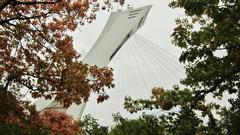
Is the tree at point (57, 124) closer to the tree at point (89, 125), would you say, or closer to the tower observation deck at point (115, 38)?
the tree at point (89, 125)

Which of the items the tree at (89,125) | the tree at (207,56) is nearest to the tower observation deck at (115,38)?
the tree at (89,125)

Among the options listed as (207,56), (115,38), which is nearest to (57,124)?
(207,56)

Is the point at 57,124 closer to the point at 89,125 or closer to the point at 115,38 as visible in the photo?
the point at 89,125

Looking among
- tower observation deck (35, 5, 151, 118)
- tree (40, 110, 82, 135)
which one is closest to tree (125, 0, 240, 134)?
tree (40, 110, 82, 135)

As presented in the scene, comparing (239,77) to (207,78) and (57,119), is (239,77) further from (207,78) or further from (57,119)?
(57,119)

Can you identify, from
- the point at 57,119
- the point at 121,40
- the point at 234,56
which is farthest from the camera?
the point at 121,40

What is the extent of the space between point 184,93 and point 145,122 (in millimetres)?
1932

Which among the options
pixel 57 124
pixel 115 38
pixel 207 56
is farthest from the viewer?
pixel 115 38

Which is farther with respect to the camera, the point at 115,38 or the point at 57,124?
the point at 115,38

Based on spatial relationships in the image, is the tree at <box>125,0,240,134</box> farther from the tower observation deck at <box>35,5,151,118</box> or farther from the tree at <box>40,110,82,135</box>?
the tower observation deck at <box>35,5,151,118</box>

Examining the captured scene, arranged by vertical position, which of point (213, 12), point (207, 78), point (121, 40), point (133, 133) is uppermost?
point (121, 40)

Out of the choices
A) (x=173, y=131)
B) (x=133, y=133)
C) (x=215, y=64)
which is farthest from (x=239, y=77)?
(x=133, y=133)

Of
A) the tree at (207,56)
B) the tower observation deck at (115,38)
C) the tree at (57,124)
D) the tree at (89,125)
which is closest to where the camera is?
the tree at (207,56)

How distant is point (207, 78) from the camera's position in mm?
16438
